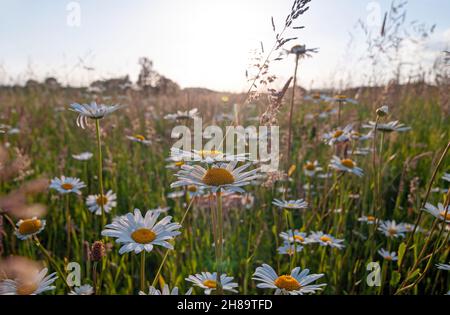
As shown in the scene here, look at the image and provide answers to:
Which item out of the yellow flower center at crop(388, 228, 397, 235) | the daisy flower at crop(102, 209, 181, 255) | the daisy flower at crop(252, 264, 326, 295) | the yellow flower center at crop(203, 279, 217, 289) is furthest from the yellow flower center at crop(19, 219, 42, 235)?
the yellow flower center at crop(388, 228, 397, 235)

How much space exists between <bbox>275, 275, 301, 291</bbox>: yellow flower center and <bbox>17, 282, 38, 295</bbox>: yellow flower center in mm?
530

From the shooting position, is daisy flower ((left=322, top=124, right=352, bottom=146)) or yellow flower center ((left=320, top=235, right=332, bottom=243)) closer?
yellow flower center ((left=320, top=235, right=332, bottom=243))

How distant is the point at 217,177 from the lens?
77 cm

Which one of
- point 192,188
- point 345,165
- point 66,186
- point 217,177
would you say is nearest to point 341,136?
point 345,165

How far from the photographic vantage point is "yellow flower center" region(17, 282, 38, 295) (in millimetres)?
829

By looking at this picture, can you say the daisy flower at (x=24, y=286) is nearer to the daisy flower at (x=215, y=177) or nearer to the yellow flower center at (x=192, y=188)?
the daisy flower at (x=215, y=177)

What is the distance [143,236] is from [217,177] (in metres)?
0.21

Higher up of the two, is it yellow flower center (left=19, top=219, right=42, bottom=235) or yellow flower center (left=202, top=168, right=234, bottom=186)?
yellow flower center (left=202, top=168, right=234, bottom=186)

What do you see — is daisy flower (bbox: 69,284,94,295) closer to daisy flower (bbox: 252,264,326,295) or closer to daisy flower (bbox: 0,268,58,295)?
daisy flower (bbox: 0,268,58,295)

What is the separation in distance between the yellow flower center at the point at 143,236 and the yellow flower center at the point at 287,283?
296 mm

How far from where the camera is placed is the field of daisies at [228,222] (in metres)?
0.85

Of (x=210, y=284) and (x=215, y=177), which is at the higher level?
(x=215, y=177)

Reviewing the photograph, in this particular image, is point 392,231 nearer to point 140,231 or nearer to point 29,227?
point 140,231
